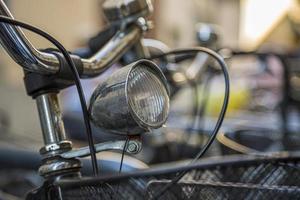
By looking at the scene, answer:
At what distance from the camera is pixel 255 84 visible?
77.9 inches

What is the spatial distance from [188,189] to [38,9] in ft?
9.79

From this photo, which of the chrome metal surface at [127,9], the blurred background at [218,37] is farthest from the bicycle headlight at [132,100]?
the blurred background at [218,37]

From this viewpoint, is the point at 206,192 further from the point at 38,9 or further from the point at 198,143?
the point at 38,9

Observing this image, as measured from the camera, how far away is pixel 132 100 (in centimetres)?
42

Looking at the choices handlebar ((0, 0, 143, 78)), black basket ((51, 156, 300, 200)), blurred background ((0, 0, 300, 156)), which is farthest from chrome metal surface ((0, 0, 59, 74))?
blurred background ((0, 0, 300, 156))

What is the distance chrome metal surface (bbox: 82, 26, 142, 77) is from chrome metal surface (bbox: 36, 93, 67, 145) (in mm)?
47

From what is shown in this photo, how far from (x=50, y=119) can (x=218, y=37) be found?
597 mm

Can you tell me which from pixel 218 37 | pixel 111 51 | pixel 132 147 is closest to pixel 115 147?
pixel 132 147

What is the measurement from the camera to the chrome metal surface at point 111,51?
52 cm

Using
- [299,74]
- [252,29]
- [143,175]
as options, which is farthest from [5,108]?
[252,29]

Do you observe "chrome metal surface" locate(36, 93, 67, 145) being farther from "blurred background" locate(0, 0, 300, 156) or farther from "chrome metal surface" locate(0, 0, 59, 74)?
"blurred background" locate(0, 0, 300, 156)

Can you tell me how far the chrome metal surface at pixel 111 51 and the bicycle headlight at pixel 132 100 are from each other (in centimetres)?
8

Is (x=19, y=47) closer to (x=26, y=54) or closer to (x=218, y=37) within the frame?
(x=26, y=54)

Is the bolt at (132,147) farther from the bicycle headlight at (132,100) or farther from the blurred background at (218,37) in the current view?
the blurred background at (218,37)
